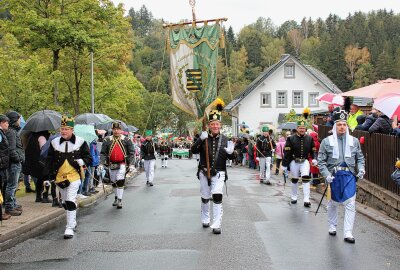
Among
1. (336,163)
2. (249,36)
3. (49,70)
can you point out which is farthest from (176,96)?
(249,36)

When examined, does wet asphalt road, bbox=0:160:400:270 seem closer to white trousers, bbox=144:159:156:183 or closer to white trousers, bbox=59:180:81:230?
white trousers, bbox=59:180:81:230

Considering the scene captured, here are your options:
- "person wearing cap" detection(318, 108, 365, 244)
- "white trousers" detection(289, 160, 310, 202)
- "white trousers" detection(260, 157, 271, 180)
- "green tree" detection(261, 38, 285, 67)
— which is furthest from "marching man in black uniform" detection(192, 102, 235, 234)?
"green tree" detection(261, 38, 285, 67)

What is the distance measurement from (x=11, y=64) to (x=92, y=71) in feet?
21.0

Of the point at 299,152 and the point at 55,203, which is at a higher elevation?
the point at 299,152

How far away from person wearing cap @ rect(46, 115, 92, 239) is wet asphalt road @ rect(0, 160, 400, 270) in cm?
58

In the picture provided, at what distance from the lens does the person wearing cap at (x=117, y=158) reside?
1395 cm

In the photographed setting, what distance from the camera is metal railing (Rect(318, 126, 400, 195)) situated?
12125mm

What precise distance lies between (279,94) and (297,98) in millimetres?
1994

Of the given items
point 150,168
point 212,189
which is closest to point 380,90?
point 212,189

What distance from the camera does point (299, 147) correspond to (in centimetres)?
1400

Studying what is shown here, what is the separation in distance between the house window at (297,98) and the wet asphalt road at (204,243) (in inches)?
1852

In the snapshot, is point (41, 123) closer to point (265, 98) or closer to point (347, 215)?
point (347, 215)

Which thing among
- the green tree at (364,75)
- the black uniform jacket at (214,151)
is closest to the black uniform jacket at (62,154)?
the black uniform jacket at (214,151)

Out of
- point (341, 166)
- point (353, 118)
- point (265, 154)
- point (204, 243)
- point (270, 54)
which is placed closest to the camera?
point (204, 243)
